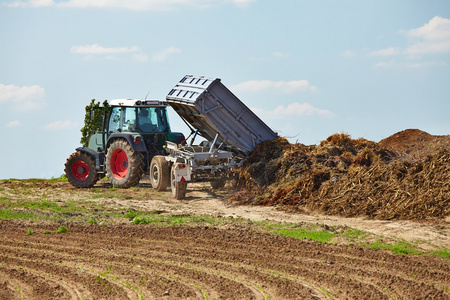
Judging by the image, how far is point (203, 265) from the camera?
927cm

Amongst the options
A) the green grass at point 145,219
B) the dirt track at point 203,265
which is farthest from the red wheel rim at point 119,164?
the dirt track at point 203,265

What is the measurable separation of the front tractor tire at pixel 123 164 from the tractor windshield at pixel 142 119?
1.91 ft

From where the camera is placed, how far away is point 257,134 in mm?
17859

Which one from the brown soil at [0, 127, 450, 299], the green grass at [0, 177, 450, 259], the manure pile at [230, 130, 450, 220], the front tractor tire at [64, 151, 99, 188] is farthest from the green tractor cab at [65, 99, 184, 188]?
the manure pile at [230, 130, 450, 220]

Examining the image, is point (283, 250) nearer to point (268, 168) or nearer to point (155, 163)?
point (268, 168)

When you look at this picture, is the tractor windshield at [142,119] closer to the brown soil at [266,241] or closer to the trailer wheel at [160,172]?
the trailer wheel at [160,172]

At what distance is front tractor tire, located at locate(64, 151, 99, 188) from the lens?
793 inches

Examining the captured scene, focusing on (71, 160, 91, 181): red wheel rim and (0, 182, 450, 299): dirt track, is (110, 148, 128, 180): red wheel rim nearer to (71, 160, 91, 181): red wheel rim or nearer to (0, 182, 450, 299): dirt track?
(71, 160, 91, 181): red wheel rim

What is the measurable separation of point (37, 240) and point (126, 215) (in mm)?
2878

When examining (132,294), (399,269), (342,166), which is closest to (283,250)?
(399,269)

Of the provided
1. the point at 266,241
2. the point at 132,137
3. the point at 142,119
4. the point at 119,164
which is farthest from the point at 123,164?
the point at 266,241

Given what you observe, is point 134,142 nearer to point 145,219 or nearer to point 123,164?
point 123,164

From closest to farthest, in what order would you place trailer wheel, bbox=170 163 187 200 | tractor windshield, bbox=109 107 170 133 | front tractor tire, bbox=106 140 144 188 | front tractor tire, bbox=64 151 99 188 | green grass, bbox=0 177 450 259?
green grass, bbox=0 177 450 259
trailer wheel, bbox=170 163 187 200
front tractor tire, bbox=106 140 144 188
tractor windshield, bbox=109 107 170 133
front tractor tire, bbox=64 151 99 188

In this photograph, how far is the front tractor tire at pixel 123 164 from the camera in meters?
18.2
